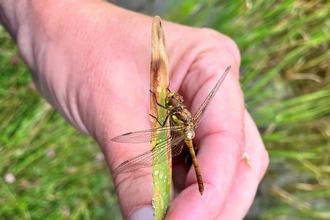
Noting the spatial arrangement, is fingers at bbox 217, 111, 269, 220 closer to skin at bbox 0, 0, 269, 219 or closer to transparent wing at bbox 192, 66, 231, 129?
skin at bbox 0, 0, 269, 219

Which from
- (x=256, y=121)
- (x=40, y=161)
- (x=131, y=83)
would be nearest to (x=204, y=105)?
(x=131, y=83)

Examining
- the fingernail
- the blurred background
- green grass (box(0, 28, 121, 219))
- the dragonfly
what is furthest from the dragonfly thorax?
green grass (box(0, 28, 121, 219))

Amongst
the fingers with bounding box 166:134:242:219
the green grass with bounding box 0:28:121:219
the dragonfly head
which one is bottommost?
the green grass with bounding box 0:28:121:219

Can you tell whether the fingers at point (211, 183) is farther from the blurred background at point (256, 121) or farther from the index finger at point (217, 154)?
the blurred background at point (256, 121)

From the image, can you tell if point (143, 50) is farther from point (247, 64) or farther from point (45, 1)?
point (247, 64)

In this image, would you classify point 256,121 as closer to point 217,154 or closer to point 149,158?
point 217,154

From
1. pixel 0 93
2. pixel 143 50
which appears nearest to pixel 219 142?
pixel 143 50
